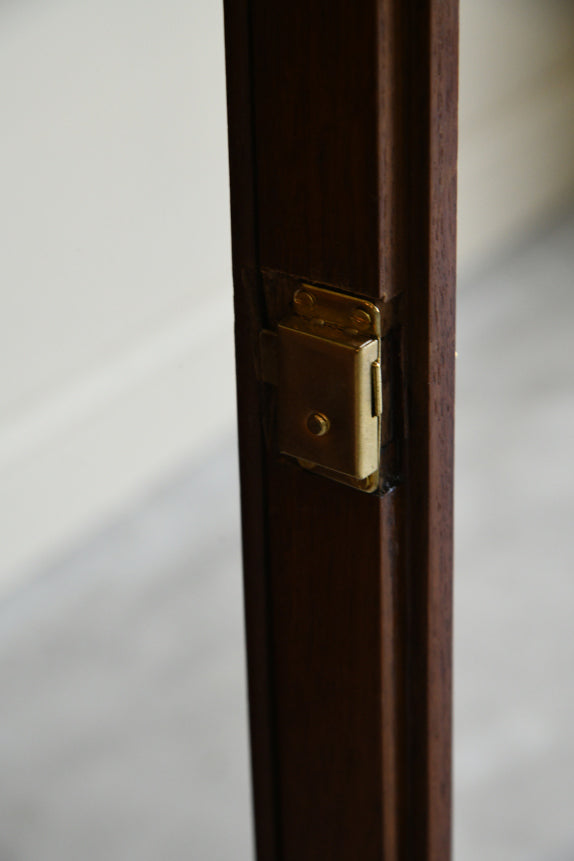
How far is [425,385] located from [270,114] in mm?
75

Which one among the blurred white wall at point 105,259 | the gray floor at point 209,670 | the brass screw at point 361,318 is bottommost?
the gray floor at point 209,670

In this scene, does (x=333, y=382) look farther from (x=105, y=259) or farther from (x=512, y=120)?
(x=512, y=120)

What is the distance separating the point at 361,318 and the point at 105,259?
35.8 inches

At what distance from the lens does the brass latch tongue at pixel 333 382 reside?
0.29 meters

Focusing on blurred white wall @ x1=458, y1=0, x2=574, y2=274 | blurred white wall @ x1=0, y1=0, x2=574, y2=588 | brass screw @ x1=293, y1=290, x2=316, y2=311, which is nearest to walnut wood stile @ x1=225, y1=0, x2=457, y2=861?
brass screw @ x1=293, y1=290, x2=316, y2=311

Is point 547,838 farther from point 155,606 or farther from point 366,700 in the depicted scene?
point 366,700

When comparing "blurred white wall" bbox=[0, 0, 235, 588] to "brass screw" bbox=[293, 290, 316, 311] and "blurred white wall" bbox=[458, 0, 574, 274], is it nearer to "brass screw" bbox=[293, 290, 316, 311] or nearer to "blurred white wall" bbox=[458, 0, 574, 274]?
"blurred white wall" bbox=[458, 0, 574, 274]

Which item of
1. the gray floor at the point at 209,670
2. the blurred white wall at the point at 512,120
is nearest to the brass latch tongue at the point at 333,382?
the gray floor at the point at 209,670

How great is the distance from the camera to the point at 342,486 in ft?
Answer: 1.07

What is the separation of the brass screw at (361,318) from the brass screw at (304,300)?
0.01 m

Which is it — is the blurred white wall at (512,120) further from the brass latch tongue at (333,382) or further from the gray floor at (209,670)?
the brass latch tongue at (333,382)

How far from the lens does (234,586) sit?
1.14 m

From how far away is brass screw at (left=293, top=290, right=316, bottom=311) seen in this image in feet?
0.99

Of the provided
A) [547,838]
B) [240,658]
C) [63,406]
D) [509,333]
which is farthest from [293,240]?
[509,333]
